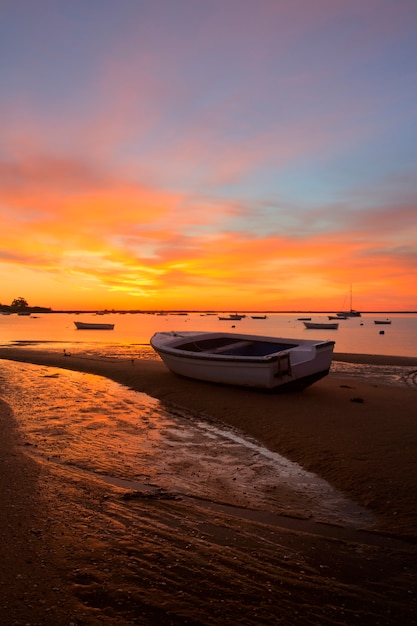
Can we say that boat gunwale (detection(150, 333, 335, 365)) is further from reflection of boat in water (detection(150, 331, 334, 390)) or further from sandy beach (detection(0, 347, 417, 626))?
sandy beach (detection(0, 347, 417, 626))

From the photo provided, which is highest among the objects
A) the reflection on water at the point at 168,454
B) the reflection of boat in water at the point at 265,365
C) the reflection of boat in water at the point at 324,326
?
the reflection of boat in water at the point at 324,326

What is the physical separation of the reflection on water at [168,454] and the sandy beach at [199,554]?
14.6 inches

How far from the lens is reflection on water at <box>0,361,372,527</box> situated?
242 inches

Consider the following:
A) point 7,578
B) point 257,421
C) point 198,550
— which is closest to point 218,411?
point 257,421

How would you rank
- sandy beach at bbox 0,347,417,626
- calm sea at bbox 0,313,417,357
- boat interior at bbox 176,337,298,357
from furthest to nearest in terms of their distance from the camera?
1. calm sea at bbox 0,313,417,357
2. boat interior at bbox 176,337,298,357
3. sandy beach at bbox 0,347,417,626

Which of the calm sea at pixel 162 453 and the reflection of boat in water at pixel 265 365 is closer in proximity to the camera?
the calm sea at pixel 162 453

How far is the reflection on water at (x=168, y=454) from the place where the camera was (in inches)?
242

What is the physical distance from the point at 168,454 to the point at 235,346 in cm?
1065

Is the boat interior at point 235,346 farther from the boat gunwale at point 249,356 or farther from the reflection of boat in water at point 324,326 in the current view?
the reflection of boat in water at point 324,326

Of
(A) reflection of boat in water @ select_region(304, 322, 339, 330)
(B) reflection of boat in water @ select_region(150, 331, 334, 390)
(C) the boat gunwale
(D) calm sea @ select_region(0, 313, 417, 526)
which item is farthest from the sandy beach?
(A) reflection of boat in water @ select_region(304, 322, 339, 330)

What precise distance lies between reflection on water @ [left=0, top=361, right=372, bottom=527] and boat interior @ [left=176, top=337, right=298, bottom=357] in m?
5.52

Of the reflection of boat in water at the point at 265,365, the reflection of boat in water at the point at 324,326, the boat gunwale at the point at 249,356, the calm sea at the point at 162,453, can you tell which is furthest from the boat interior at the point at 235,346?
the reflection of boat in water at the point at 324,326

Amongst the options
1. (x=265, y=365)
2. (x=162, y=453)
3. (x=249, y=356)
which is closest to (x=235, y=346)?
(x=249, y=356)

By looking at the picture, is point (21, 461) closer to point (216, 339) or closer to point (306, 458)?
point (306, 458)
